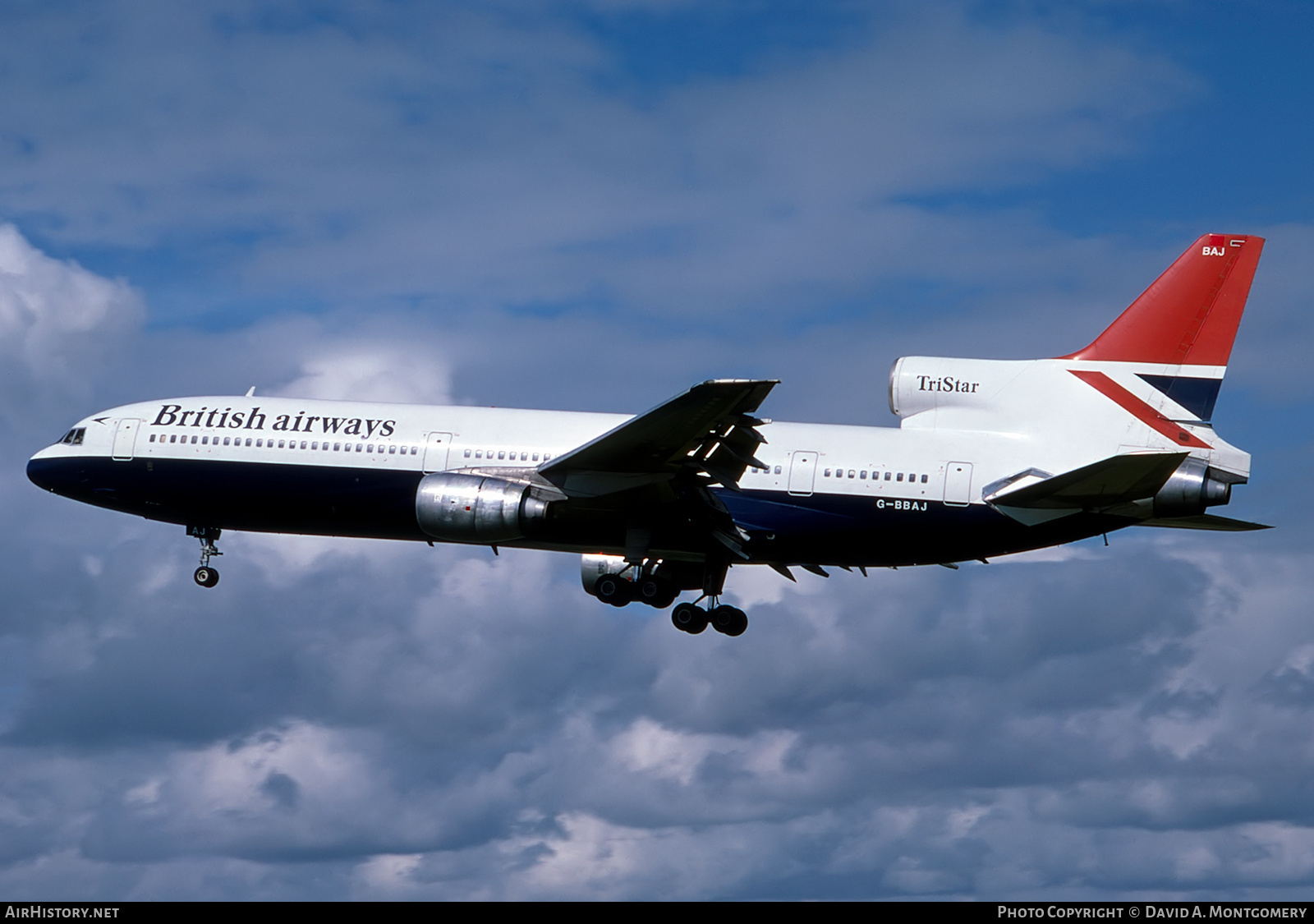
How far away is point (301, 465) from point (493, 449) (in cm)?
491

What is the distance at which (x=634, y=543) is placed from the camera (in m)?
35.3

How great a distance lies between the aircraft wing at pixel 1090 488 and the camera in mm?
31266

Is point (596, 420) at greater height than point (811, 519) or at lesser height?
greater

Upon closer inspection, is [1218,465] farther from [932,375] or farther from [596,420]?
[596,420]

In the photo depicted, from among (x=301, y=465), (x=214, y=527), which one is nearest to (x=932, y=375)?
(x=301, y=465)

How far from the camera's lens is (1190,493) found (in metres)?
32.9

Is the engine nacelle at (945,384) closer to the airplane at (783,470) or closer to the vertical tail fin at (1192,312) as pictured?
the airplane at (783,470)

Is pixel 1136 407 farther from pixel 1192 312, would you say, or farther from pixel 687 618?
pixel 687 618

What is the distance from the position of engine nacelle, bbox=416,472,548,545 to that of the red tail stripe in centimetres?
1374

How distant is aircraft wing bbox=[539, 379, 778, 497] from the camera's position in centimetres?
3020

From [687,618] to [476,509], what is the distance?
681 cm

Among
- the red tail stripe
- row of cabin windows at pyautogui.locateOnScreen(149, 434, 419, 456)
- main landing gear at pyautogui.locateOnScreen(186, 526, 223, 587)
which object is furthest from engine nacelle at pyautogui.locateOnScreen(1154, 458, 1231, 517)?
main landing gear at pyautogui.locateOnScreen(186, 526, 223, 587)

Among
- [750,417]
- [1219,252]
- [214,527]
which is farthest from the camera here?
[214,527]

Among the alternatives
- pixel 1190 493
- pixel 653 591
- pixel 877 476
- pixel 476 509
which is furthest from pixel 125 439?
pixel 1190 493
